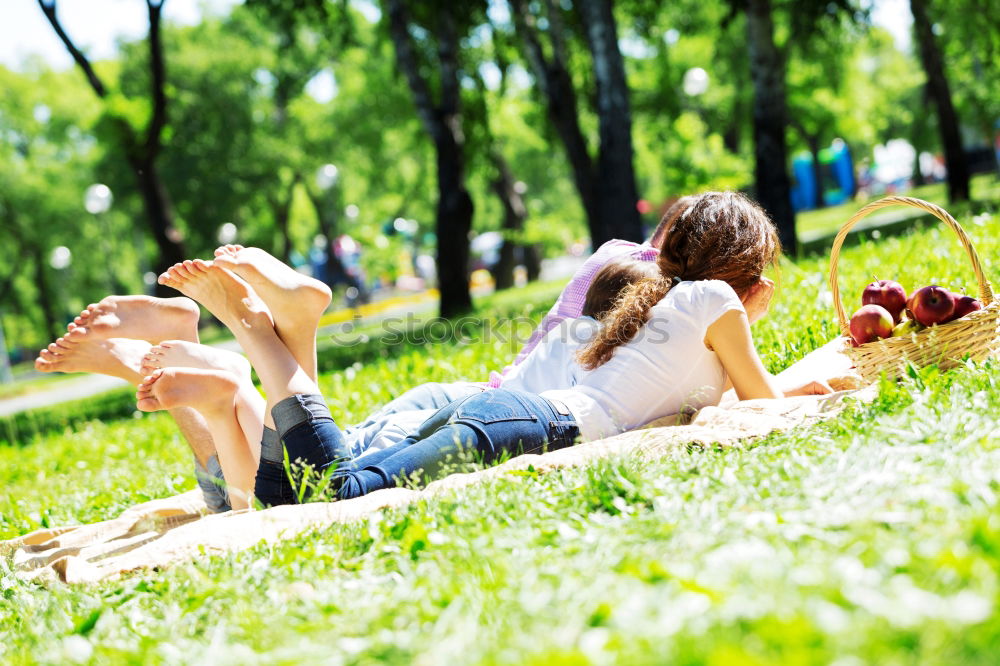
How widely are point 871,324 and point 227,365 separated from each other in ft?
8.51

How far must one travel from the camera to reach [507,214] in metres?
22.4

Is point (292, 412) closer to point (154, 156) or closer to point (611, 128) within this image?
point (611, 128)

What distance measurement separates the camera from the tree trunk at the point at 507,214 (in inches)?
857

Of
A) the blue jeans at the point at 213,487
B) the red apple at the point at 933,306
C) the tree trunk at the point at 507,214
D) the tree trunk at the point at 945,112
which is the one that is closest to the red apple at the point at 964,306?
the red apple at the point at 933,306

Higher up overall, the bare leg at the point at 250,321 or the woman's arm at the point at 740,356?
the bare leg at the point at 250,321

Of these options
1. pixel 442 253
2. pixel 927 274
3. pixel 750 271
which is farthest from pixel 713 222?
pixel 442 253

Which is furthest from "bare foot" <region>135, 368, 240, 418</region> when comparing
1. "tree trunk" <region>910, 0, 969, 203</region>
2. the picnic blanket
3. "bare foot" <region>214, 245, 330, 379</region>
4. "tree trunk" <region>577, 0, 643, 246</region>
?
"tree trunk" <region>910, 0, 969, 203</region>

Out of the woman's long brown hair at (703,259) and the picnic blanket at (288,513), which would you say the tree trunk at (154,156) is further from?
the woman's long brown hair at (703,259)

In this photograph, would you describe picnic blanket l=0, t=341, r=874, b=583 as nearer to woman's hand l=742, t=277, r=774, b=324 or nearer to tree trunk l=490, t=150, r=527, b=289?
woman's hand l=742, t=277, r=774, b=324

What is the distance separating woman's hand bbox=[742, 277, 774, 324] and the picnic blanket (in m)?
0.32

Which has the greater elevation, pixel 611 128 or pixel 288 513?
pixel 611 128

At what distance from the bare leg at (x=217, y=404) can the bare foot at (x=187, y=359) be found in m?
0.19

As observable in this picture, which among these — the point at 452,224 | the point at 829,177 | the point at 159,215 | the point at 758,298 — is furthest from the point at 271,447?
the point at 829,177

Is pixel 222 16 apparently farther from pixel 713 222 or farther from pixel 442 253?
pixel 713 222
